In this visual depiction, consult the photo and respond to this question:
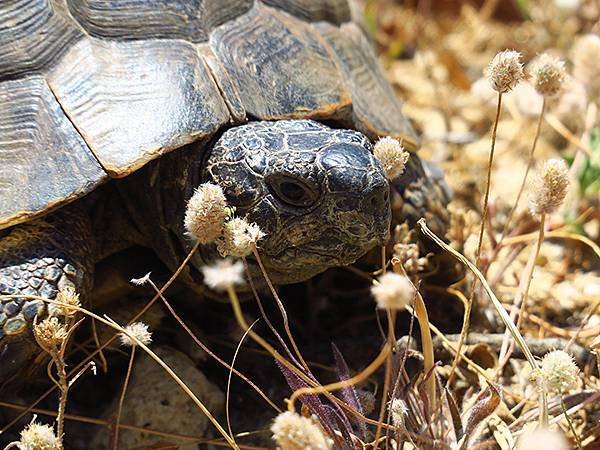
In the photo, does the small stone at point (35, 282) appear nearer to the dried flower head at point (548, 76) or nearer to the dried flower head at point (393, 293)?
the dried flower head at point (393, 293)

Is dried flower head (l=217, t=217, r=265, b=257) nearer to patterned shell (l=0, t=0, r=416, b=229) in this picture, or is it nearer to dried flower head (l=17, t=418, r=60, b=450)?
patterned shell (l=0, t=0, r=416, b=229)

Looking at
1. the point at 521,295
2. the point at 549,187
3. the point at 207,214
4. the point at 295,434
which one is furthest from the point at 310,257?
the point at 521,295

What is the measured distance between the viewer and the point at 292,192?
2.16 meters

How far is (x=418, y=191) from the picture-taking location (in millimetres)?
2771

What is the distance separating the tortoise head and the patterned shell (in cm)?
14

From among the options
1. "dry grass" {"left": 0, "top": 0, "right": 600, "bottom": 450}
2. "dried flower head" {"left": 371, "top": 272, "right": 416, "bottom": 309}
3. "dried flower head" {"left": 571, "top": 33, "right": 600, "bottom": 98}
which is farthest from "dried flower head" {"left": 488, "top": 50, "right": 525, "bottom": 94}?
"dried flower head" {"left": 571, "top": 33, "right": 600, "bottom": 98}

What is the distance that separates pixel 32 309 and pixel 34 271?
0.38ft

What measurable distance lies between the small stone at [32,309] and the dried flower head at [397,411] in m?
0.90

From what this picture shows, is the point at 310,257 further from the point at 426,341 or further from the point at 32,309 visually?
the point at 32,309

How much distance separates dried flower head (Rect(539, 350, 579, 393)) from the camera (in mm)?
1846

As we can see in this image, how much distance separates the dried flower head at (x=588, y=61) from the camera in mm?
3074

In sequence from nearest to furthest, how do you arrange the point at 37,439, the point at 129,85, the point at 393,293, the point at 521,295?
the point at 393,293, the point at 37,439, the point at 129,85, the point at 521,295

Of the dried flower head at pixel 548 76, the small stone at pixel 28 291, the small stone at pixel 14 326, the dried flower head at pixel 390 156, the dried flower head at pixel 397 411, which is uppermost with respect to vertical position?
the dried flower head at pixel 548 76

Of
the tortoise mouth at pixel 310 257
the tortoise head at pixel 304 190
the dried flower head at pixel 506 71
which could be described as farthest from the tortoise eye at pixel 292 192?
the dried flower head at pixel 506 71
